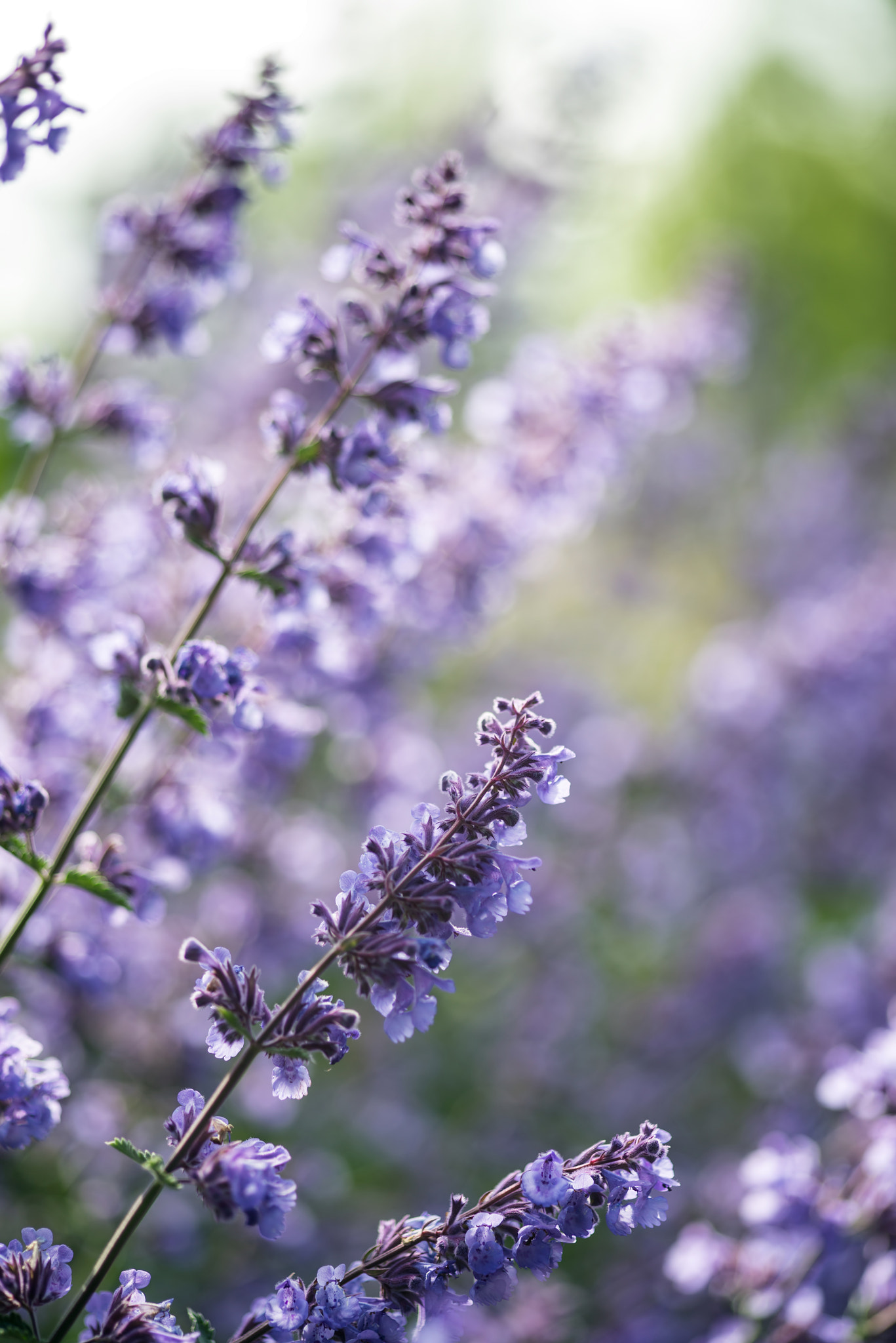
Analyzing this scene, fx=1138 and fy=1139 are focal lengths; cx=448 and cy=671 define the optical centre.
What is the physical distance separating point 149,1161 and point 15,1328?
0.32 meters

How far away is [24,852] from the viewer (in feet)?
5.43

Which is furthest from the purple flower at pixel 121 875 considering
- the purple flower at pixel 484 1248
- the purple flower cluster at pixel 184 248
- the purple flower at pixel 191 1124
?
the purple flower cluster at pixel 184 248

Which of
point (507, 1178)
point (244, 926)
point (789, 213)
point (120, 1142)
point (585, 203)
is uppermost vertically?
point (789, 213)

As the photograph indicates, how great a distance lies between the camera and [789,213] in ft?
60.6

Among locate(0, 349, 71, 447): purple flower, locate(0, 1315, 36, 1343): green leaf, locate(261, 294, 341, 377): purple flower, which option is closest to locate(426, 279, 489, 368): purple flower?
locate(261, 294, 341, 377): purple flower

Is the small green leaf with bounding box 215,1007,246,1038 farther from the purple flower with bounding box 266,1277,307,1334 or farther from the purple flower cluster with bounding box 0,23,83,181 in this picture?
the purple flower cluster with bounding box 0,23,83,181

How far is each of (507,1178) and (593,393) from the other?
2.41 m

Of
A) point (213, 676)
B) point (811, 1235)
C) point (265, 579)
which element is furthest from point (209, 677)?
point (811, 1235)

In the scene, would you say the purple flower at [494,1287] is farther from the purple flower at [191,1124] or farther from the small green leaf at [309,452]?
the small green leaf at [309,452]

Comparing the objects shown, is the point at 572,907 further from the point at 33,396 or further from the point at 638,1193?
the point at 638,1193

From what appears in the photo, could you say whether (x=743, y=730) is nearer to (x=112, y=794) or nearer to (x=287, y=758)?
(x=287, y=758)

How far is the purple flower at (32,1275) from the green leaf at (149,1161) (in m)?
0.20

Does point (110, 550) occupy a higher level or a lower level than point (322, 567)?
higher

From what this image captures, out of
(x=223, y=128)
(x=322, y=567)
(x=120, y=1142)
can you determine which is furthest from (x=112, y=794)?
(x=223, y=128)
